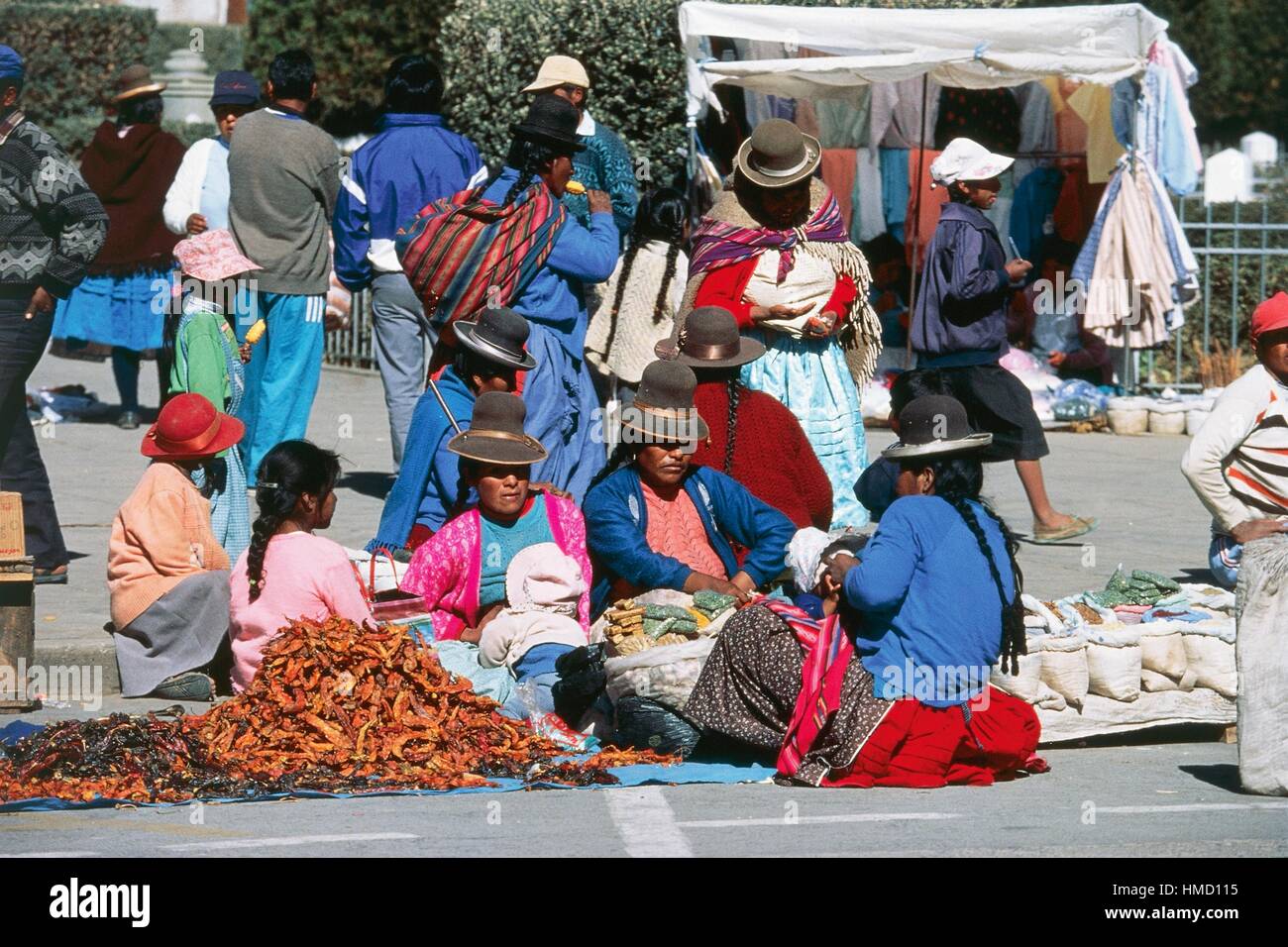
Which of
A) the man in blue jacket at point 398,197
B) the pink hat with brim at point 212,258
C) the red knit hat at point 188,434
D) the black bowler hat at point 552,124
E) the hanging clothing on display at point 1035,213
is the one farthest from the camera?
the hanging clothing on display at point 1035,213

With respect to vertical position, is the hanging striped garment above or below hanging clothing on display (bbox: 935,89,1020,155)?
below

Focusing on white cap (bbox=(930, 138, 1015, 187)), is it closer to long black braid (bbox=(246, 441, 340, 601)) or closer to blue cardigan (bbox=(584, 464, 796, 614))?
blue cardigan (bbox=(584, 464, 796, 614))

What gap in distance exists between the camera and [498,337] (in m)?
8.70

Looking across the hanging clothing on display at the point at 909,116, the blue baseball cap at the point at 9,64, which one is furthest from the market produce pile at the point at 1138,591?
the hanging clothing on display at the point at 909,116

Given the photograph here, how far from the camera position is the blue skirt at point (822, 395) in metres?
9.34

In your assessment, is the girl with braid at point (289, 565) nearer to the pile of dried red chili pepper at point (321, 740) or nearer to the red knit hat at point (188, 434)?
the pile of dried red chili pepper at point (321, 740)

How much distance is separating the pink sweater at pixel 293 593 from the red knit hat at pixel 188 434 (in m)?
0.75

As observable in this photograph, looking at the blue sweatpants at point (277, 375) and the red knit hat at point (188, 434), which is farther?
the blue sweatpants at point (277, 375)

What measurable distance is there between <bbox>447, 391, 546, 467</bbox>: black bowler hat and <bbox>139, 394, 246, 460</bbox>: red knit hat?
874 mm

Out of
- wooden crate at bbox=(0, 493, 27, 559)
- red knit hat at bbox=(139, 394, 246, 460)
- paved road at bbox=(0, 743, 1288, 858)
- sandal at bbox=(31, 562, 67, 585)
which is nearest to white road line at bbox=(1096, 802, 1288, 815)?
paved road at bbox=(0, 743, 1288, 858)

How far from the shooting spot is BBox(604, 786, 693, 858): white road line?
583cm

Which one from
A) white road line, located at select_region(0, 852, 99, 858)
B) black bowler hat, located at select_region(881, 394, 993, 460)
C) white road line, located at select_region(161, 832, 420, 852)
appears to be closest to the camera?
white road line, located at select_region(0, 852, 99, 858)

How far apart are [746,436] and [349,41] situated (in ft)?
51.8

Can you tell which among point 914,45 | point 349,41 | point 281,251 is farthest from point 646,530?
point 349,41
